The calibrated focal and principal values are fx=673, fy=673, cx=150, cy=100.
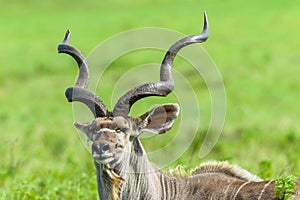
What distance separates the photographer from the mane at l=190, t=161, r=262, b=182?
7.64 metres

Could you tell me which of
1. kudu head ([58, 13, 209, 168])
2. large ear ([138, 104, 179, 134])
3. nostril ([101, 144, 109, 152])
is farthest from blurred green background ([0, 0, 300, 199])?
nostril ([101, 144, 109, 152])

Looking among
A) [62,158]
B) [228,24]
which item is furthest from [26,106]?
[228,24]

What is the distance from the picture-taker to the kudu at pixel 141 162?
6.76 metres

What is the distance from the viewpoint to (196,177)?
765 cm

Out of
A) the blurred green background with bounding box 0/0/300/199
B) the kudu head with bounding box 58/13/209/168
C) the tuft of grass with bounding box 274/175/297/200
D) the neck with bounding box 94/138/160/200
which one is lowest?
the tuft of grass with bounding box 274/175/297/200

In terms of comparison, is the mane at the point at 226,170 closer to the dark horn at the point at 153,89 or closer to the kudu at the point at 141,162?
the kudu at the point at 141,162

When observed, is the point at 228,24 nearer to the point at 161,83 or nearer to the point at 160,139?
the point at 160,139

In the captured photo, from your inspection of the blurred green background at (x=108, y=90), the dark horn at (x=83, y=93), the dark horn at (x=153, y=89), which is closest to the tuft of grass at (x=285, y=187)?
the dark horn at (x=153, y=89)

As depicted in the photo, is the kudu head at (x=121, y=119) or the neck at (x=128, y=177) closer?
the kudu head at (x=121, y=119)

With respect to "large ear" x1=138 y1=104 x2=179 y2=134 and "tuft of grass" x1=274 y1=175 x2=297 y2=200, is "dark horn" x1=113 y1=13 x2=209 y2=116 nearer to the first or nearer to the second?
"large ear" x1=138 y1=104 x2=179 y2=134

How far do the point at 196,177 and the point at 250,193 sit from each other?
812 mm

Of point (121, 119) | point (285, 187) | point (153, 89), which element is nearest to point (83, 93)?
point (121, 119)

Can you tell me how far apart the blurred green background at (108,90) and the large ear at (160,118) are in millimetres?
1805

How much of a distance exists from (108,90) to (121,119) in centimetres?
1946
